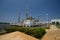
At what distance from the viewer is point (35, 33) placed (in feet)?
63.4

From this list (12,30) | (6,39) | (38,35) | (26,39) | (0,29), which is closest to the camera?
(6,39)

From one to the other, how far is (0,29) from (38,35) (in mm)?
6103

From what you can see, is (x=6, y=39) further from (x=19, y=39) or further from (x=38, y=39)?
(x=38, y=39)

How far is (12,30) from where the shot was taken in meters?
22.2

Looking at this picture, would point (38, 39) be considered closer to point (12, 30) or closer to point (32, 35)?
point (32, 35)

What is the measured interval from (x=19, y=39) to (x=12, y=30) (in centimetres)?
537

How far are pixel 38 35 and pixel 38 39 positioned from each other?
1.66m

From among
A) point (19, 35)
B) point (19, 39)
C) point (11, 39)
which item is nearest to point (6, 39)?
point (11, 39)

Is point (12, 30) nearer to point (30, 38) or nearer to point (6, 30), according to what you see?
point (6, 30)

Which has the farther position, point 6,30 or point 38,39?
point 6,30

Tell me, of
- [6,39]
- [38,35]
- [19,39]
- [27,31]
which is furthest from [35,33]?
[6,39]

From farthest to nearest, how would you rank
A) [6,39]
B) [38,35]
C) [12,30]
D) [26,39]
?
[12,30] < [38,35] < [26,39] < [6,39]

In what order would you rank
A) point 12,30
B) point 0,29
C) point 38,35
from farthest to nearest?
1. point 12,30
2. point 0,29
3. point 38,35

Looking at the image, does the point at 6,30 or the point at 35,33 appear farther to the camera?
the point at 6,30
